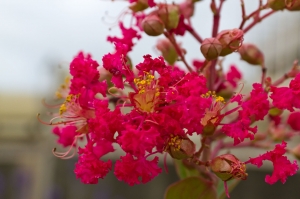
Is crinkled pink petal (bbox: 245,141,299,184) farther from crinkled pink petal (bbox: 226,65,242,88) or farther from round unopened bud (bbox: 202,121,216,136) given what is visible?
crinkled pink petal (bbox: 226,65,242,88)

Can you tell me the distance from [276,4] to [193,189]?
297 millimetres

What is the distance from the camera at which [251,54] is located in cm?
71

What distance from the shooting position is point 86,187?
2.64m

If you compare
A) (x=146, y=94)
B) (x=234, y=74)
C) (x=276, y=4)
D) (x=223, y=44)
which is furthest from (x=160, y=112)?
(x=234, y=74)

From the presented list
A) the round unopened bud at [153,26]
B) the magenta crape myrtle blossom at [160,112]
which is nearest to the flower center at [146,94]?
the magenta crape myrtle blossom at [160,112]

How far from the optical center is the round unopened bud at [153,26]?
62cm

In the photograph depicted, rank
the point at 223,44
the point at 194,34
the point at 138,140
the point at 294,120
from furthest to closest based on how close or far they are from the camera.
Answer: the point at 294,120 < the point at 194,34 < the point at 223,44 < the point at 138,140

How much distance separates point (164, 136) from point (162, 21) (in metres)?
0.19

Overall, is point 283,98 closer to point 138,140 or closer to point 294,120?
point 138,140

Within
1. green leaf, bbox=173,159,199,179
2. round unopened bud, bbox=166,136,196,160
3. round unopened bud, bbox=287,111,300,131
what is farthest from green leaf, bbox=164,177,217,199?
round unopened bud, bbox=287,111,300,131

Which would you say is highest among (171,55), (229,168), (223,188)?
(171,55)

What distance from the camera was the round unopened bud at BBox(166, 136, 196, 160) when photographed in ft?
1.69

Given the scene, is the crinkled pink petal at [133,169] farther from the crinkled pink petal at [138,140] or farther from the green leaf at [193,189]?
the green leaf at [193,189]

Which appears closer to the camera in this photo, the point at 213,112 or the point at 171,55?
the point at 213,112
